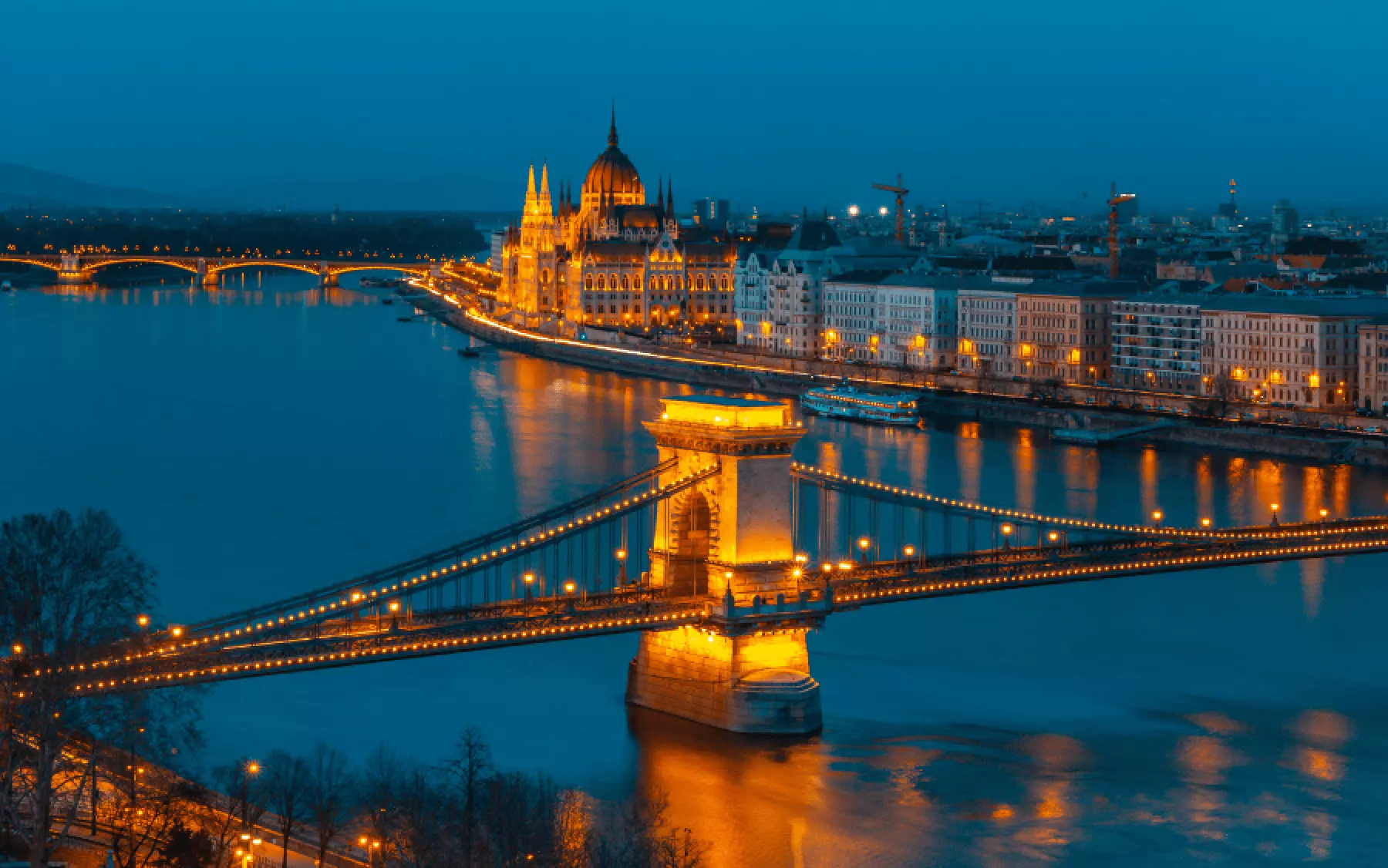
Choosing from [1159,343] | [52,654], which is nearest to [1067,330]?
[1159,343]

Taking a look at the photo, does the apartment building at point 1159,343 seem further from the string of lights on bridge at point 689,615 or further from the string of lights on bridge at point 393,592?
the string of lights on bridge at point 393,592

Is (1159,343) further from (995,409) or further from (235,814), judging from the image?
(235,814)

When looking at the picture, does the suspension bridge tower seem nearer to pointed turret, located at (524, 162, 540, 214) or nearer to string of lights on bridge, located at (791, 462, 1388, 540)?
string of lights on bridge, located at (791, 462, 1388, 540)

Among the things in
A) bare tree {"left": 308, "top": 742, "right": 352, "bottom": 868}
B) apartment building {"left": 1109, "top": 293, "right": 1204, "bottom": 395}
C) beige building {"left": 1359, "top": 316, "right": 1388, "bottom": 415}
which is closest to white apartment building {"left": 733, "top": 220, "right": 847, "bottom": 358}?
apartment building {"left": 1109, "top": 293, "right": 1204, "bottom": 395}

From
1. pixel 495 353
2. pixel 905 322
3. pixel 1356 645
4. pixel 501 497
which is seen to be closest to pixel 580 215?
pixel 495 353

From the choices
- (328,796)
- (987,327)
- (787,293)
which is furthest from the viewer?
(787,293)

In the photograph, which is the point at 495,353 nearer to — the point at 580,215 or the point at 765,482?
the point at 580,215
